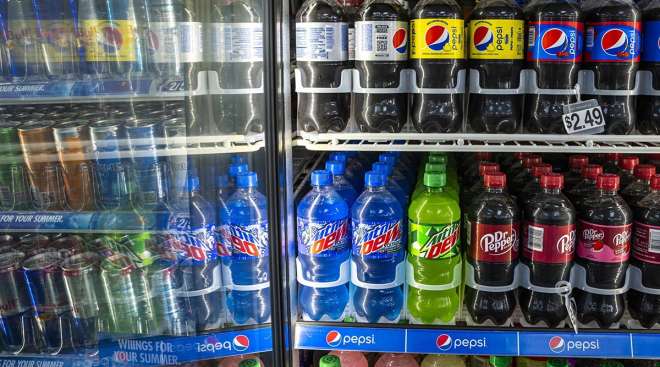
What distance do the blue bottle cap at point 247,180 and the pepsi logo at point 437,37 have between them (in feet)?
2.04

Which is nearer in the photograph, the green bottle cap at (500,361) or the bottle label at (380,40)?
the bottle label at (380,40)

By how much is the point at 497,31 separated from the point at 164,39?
90cm

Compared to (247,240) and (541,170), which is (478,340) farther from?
(247,240)

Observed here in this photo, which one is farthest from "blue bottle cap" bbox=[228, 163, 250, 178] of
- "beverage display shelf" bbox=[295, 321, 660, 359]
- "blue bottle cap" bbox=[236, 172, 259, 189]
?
"beverage display shelf" bbox=[295, 321, 660, 359]

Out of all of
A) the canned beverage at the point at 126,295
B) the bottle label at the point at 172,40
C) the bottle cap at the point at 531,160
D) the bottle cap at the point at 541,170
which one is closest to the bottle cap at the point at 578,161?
the bottle cap at the point at 531,160

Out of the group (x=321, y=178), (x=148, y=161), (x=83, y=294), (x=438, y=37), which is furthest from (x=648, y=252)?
(x=83, y=294)

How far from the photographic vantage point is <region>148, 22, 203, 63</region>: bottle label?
146 cm

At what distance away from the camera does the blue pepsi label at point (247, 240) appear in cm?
→ 169

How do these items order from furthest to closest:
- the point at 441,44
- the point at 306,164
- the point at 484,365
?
the point at 306,164, the point at 484,365, the point at 441,44

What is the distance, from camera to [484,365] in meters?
2.07

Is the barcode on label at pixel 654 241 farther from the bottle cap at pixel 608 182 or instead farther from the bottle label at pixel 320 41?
the bottle label at pixel 320 41

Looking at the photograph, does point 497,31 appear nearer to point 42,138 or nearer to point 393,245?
point 393,245

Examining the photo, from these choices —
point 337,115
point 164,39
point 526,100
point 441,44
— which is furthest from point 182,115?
point 526,100

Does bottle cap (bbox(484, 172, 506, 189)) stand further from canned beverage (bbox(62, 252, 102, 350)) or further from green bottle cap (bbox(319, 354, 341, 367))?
canned beverage (bbox(62, 252, 102, 350))
